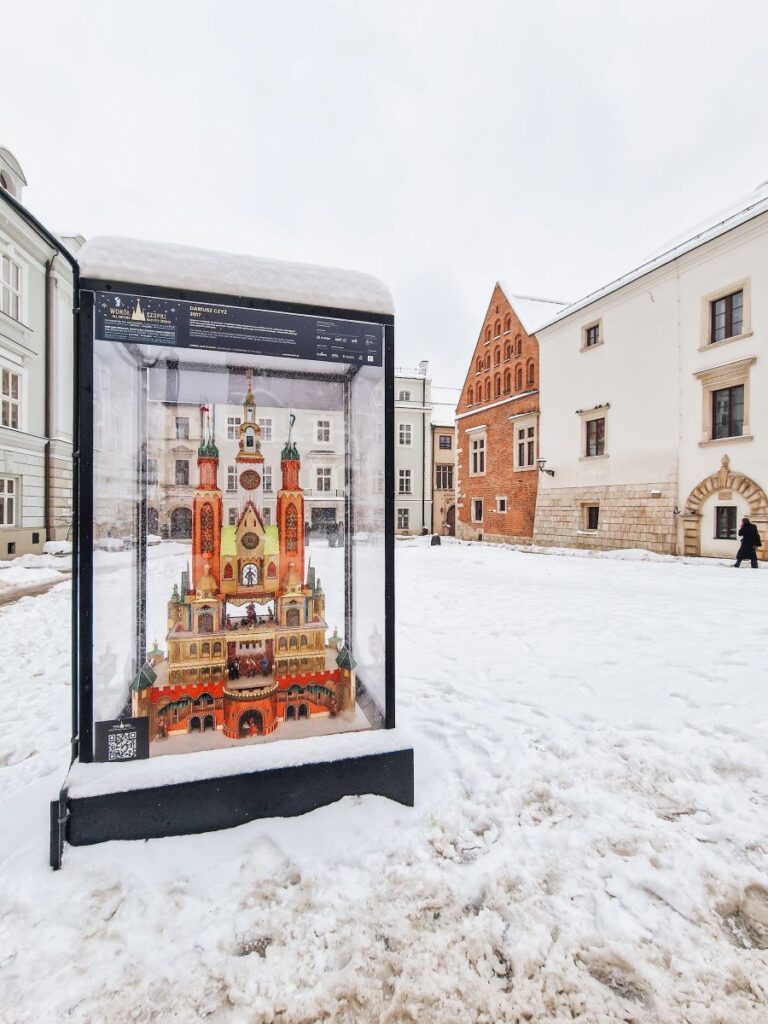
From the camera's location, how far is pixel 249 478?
2984 mm

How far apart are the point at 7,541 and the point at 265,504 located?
15253 millimetres

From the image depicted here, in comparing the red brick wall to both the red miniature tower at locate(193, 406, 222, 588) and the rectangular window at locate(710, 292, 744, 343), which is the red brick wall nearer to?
the rectangular window at locate(710, 292, 744, 343)

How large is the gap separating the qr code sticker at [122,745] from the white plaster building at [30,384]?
15.1 m

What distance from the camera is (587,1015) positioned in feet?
5.17

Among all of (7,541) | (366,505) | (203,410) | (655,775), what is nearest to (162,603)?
(203,410)

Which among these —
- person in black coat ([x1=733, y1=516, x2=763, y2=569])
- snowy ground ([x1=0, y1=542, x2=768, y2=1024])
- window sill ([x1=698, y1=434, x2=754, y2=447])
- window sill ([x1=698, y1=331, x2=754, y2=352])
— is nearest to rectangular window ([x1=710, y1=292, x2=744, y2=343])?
window sill ([x1=698, y1=331, x2=754, y2=352])

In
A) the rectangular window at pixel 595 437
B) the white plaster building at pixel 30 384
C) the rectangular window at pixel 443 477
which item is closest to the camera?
the white plaster building at pixel 30 384

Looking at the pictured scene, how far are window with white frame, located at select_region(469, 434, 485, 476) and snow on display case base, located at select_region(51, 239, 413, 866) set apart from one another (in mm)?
22240

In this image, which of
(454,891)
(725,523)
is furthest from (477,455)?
(454,891)

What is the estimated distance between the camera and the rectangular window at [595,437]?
18.2 m

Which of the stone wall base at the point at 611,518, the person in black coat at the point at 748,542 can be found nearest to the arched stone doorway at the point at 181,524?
the person in black coat at the point at 748,542

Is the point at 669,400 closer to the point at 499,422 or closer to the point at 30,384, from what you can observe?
the point at 499,422

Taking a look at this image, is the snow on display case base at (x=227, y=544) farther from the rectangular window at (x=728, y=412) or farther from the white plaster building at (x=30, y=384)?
the rectangular window at (x=728, y=412)

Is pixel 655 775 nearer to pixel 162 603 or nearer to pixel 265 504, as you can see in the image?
pixel 265 504
